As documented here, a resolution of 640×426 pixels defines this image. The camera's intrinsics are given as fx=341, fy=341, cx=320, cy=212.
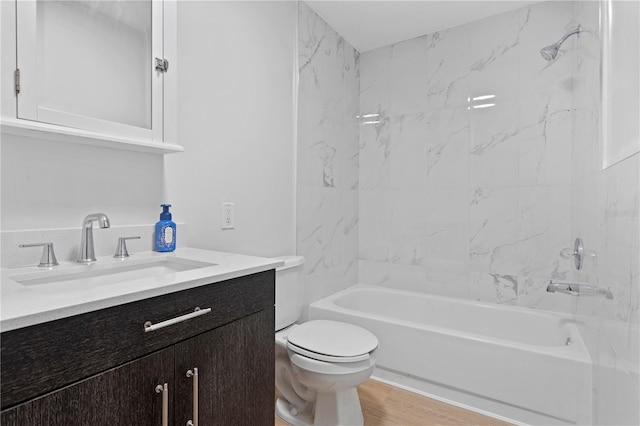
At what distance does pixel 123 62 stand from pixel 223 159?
59 centimetres

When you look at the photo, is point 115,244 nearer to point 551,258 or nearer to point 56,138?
point 56,138

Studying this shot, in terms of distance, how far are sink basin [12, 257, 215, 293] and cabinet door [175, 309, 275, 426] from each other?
0.23 m

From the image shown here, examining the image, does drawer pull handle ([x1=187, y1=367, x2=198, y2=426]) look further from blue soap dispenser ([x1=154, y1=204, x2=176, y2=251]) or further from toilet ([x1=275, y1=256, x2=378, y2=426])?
toilet ([x1=275, y1=256, x2=378, y2=426])

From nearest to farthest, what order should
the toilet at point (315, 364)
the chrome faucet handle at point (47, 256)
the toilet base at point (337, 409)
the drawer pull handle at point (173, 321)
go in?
1. the drawer pull handle at point (173, 321)
2. the chrome faucet handle at point (47, 256)
3. the toilet at point (315, 364)
4. the toilet base at point (337, 409)

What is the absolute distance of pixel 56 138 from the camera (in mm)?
1021

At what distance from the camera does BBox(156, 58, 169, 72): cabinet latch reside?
48.6 inches

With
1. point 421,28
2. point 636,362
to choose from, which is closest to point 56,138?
point 636,362

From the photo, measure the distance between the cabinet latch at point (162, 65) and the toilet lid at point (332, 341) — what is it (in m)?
1.26

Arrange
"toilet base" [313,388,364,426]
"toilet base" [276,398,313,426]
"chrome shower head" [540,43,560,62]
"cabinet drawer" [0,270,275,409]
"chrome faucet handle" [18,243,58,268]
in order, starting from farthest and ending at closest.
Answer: "chrome shower head" [540,43,560,62]
"toilet base" [276,398,313,426]
"toilet base" [313,388,364,426]
"chrome faucet handle" [18,243,58,268]
"cabinet drawer" [0,270,275,409]

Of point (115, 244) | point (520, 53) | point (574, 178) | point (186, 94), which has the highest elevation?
point (520, 53)

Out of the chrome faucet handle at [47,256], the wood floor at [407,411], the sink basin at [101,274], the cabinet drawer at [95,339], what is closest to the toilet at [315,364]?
the wood floor at [407,411]

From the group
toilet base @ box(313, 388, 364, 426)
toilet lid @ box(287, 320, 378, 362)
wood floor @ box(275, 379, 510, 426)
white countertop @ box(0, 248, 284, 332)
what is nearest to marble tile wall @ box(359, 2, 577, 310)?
wood floor @ box(275, 379, 510, 426)

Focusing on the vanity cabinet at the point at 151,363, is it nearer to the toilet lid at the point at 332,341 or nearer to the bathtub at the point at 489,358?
the toilet lid at the point at 332,341

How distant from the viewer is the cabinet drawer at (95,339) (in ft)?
1.90
